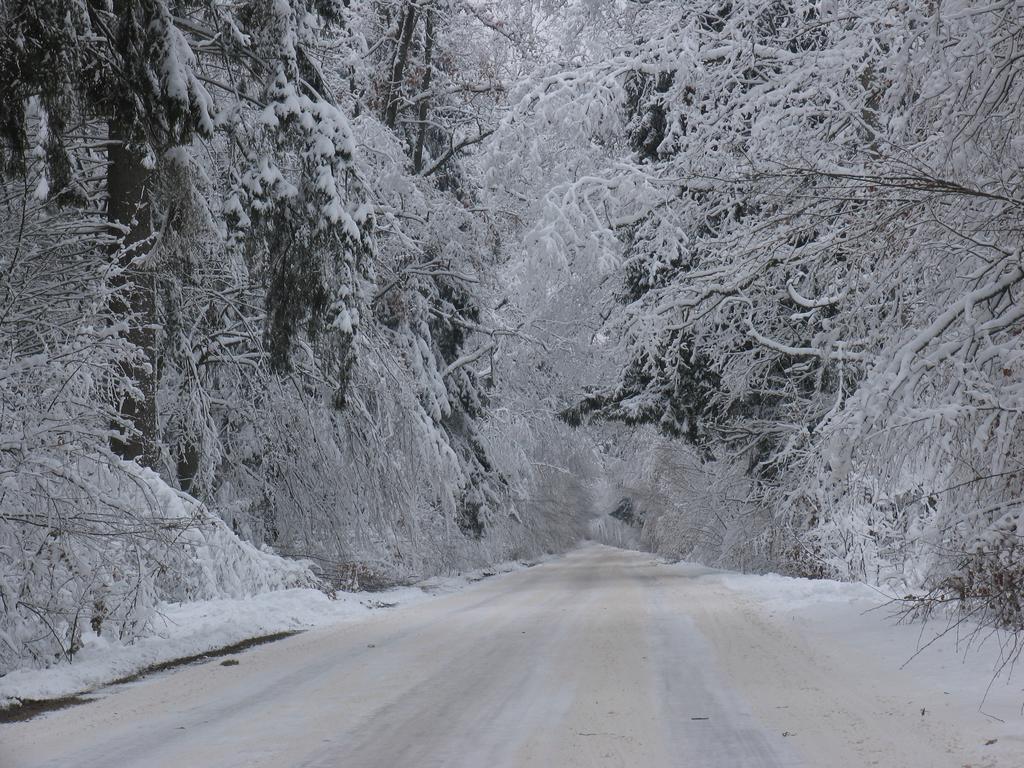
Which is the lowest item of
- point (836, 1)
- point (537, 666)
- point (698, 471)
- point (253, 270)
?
point (537, 666)

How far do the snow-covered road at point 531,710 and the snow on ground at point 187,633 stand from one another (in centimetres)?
50

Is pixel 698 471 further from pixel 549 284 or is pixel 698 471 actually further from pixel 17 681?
pixel 17 681

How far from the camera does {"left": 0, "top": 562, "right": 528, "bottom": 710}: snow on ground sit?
25.3 feet

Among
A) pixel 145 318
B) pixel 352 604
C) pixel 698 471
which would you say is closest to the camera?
pixel 145 318

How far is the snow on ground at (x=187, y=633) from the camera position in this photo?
771cm

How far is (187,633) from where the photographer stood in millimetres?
10297

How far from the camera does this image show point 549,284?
16.8 metres

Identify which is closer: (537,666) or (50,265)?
(537,666)

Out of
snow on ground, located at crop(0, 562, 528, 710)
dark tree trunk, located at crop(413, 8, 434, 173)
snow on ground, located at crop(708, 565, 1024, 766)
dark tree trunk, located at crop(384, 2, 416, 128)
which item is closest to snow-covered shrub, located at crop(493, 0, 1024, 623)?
snow on ground, located at crop(708, 565, 1024, 766)

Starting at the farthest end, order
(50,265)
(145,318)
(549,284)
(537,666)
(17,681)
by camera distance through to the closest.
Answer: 1. (549,284)
2. (145,318)
3. (50,265)
4. (537,666)
5. (17,681)

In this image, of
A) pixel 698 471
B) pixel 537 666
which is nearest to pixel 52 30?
pixel 537 666

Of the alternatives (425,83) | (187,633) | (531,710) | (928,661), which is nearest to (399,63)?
(425,83)

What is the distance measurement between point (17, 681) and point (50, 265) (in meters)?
3.95

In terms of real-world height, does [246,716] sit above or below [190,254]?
below
